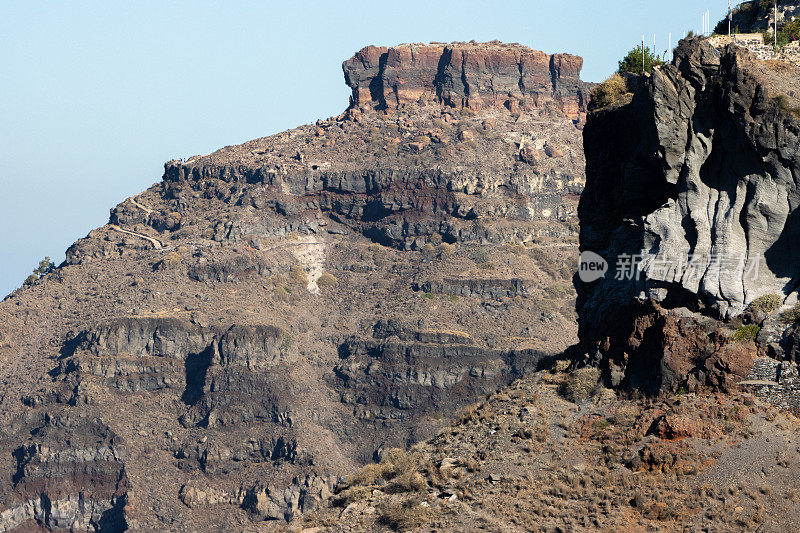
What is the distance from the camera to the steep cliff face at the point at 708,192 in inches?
1944

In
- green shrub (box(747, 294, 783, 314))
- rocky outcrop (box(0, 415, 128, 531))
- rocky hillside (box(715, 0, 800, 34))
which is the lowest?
rocky outcrop (box(0, 415, 128, 531))

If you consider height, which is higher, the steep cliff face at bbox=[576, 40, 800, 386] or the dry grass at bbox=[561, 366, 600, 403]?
the steep cliff face at bbox=[576, 40, 800, 386]

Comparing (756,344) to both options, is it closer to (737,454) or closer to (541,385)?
(737,454)

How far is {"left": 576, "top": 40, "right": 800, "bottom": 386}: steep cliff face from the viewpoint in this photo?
49375mm

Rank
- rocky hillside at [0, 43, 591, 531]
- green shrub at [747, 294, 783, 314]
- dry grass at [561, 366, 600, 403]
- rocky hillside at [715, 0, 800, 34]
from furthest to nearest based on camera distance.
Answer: rocky hillside at [0, 43, 591, 531] < rocky hillside at [715, 0, 800, 34] < dry grass at [561, 366, 600, 403] < green shrub at [747, 294, 783, 314]

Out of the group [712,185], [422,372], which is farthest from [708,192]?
[422,372]

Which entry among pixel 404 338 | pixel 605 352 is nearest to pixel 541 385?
pixel 605 352

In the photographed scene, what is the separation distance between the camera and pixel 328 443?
555 feet

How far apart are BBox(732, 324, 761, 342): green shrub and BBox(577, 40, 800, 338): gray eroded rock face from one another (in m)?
1.01

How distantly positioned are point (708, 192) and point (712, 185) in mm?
341

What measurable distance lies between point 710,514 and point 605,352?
12404mm

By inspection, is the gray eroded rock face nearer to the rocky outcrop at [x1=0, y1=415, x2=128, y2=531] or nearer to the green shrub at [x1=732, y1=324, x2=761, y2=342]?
the green shrub at [x1=732, y1=324, x2=761, y2=342]

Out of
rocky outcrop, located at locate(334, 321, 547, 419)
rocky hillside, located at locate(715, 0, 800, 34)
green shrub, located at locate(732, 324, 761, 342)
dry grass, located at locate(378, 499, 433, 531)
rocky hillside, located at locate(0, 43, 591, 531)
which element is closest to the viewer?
green shrub, located at locate(732, 324, 761, 342)

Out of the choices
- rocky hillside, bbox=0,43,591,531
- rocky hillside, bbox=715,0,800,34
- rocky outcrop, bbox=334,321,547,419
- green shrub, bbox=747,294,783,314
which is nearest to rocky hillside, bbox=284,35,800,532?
green shrub, bbox=747,294,783,314
